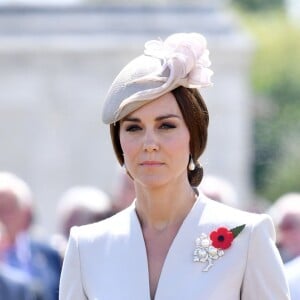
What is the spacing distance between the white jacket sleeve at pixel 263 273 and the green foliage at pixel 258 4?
7435cm

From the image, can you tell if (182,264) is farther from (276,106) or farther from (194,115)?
(276,106)

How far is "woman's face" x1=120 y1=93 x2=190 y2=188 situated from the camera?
711 cm

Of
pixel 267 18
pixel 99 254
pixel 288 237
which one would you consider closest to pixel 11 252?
pixel 288 237

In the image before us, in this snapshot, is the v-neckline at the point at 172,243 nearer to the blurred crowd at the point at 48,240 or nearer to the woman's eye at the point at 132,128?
the woman's eye at the point at 132,128

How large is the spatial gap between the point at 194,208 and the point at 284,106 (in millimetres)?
53395

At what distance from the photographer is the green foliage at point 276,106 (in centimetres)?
4362

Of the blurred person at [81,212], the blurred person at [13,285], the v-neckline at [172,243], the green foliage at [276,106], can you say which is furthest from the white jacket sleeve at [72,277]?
the green foliage at [276,106]

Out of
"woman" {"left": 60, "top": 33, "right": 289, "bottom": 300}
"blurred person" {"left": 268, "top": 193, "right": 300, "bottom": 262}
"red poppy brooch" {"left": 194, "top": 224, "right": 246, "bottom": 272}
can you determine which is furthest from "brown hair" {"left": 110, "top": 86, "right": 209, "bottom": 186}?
"blurred person" {"left": 268, "top": 193, "right": 300, "bottom": 262}

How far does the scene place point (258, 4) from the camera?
82562 mm

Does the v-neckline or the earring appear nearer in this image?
the v-neckline

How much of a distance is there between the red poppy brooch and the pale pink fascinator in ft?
1.93

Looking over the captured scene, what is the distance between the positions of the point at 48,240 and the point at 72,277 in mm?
6586

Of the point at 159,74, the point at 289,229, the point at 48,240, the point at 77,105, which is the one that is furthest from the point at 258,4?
the point at 159,74

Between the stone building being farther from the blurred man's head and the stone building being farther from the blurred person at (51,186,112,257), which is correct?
the blurred man's head
